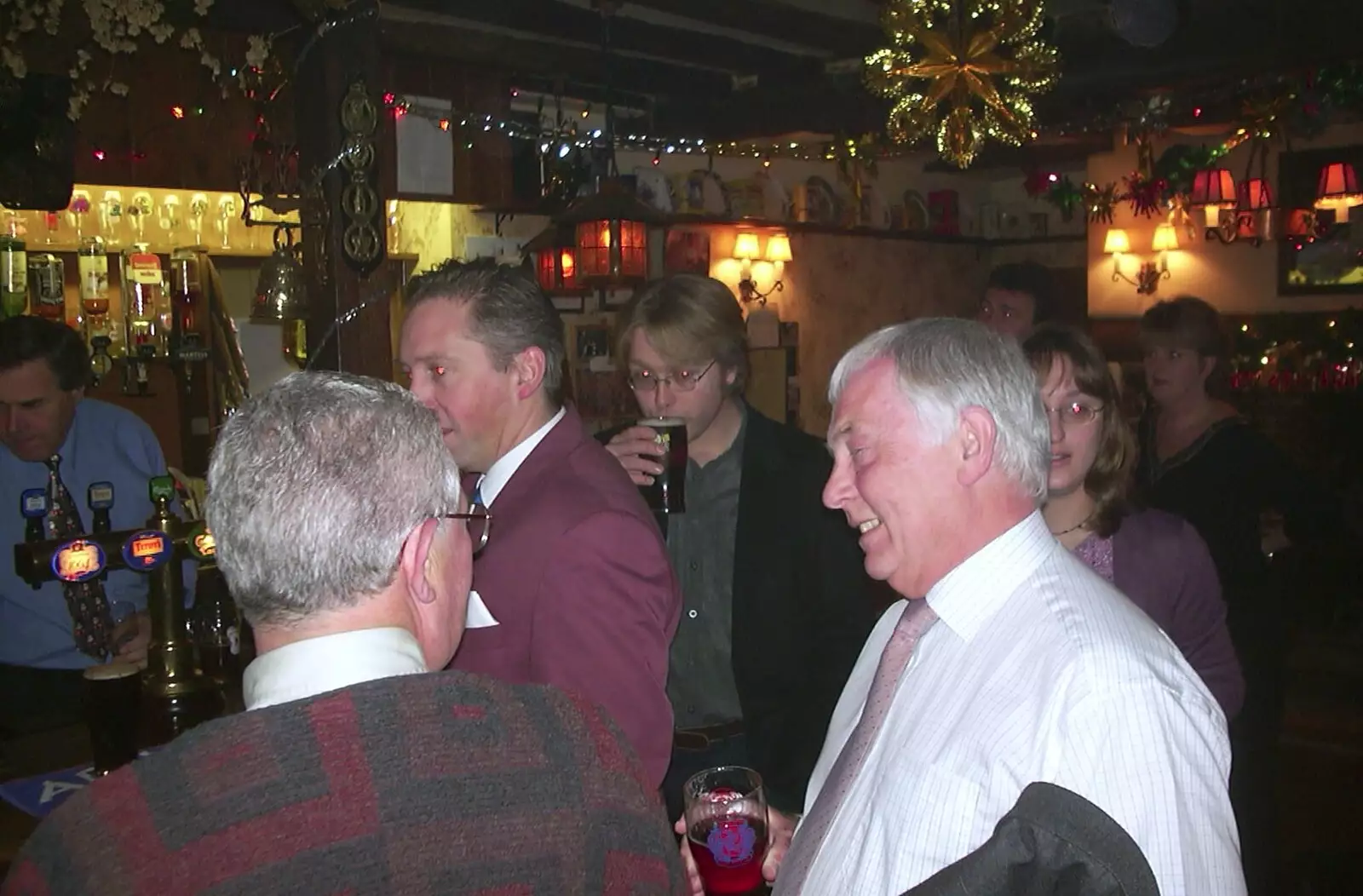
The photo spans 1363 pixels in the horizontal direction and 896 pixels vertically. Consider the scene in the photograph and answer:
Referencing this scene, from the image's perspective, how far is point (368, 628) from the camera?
3.21 feet

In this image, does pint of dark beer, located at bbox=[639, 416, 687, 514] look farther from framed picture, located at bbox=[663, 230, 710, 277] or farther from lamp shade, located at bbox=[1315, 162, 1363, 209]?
lamp shade, located at bbox=[1315, 162, 1363, 209]

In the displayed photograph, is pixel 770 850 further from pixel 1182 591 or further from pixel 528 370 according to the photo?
pixel 1182 591

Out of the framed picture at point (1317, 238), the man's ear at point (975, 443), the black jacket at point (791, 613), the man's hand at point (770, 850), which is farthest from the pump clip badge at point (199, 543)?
the framed picture at point (1317, 238)

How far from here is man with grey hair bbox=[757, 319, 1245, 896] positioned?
107 centimetres

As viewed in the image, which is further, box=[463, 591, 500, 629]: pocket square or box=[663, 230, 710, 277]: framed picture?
box=[663, 230, 710, 277]: framed picture

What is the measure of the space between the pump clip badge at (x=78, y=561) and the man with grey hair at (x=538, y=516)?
2.53 feet

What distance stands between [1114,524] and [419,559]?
4.90ft

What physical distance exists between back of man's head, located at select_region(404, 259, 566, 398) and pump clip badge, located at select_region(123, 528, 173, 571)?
28.7 inches

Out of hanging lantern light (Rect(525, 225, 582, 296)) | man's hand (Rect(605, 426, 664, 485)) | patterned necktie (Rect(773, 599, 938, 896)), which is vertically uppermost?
hanging lantern light (Rect(525, 225, 582, 296))

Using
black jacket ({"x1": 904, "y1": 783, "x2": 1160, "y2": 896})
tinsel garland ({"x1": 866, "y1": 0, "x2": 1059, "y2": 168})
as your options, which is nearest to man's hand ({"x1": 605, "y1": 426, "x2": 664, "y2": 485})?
black jacket ({"x1": 904, "y1": 783, "x2": 1160, "y2": 896})

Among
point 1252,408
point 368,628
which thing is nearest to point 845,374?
point 368,628

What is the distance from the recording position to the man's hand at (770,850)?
1.47 m

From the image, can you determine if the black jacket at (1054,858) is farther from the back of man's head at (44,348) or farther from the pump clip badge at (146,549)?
the back of man's head at (44,348)

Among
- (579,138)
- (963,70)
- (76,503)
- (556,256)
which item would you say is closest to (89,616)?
(76,503)
